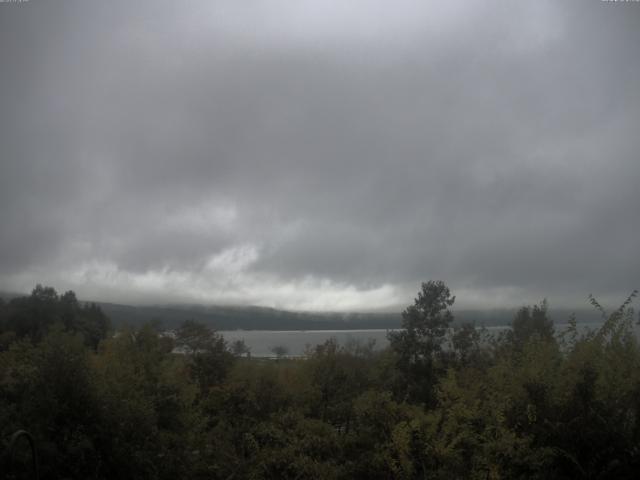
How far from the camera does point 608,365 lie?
1203 cm

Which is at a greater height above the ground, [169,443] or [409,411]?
[409,411]

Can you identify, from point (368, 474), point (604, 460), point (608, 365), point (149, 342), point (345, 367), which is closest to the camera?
point (604, 460)

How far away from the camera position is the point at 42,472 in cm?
1204

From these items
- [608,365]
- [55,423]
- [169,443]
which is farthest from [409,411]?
[55,423]

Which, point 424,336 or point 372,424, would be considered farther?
point 424,336

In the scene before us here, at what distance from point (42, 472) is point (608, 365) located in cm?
1342

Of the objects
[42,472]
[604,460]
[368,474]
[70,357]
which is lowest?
[368,474]

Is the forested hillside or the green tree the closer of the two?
the forested hillside

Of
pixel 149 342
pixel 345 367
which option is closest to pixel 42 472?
pixel 149 342

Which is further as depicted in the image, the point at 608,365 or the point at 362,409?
the point at 362,409

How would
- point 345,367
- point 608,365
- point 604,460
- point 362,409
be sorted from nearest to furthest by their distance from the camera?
1. point 604,460
2. point 608,365
3. point 362,409
4. point 345,367

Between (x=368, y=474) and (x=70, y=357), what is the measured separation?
362 inches

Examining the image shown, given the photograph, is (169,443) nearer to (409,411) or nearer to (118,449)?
(118,449)

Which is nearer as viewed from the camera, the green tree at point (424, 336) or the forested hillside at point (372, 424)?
the forested hillside at point (372, 424)
